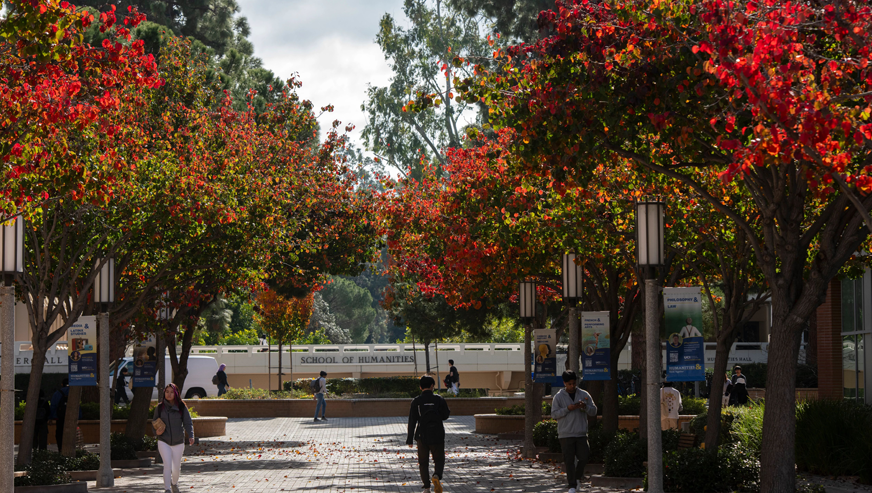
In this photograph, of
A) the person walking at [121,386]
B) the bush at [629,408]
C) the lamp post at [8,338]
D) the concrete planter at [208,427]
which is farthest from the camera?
the person walking at [121,386]

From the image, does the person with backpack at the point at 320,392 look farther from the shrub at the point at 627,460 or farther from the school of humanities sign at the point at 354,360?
the shrub at the point at 627,460

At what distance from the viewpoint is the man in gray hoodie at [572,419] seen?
43.1 ft

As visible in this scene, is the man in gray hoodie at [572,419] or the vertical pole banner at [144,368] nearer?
the man in gray hoodie at [572,419]

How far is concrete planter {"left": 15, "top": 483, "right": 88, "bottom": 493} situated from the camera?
1391 centimetres

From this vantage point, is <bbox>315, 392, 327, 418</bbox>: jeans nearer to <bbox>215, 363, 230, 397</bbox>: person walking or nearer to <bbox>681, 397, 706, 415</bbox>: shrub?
<bbox>215, 363, 230, 397</bbox>: person walking

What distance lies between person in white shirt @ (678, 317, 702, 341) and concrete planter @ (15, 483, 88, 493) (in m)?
8.62

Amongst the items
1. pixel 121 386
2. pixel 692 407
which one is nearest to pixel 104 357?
pixel 692 407

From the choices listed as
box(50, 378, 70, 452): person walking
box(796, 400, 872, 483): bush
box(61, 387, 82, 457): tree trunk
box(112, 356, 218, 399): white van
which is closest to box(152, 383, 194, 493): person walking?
box(61, 387, 82, 457): tree trunk

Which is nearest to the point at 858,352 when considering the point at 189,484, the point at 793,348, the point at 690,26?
the point at 793,348

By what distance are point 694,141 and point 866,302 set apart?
9717mm

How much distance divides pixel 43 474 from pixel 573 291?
9031 millimetres

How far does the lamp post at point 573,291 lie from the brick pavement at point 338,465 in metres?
2.18

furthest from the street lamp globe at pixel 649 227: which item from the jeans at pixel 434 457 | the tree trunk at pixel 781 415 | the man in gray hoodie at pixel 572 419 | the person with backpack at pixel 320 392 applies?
the person with backpack at pixel 320 392

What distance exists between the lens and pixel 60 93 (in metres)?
11.0
